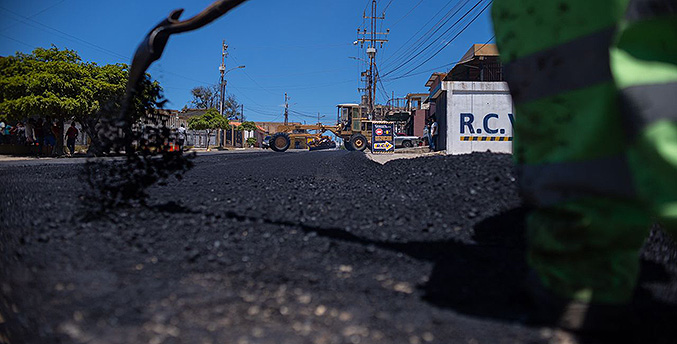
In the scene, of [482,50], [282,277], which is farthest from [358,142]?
[282,277]

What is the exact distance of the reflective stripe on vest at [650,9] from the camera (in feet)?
3.45

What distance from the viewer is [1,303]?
1426 millimetres

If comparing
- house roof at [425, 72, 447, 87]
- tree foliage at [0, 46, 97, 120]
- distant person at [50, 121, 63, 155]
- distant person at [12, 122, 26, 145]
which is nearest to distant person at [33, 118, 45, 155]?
distant person at [50, 121, 63, 155]

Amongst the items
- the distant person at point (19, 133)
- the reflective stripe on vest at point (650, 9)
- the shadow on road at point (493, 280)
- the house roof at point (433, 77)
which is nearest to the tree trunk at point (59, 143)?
the distant person at point (19, 133)

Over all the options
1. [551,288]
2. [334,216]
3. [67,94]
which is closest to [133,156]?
[334,216]

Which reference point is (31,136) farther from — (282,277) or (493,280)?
(493,280)

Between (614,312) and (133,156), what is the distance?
2.78m

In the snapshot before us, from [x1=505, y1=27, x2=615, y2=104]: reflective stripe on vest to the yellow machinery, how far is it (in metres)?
25.5

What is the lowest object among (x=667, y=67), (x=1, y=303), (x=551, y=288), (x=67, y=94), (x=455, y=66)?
(x=1, y=303)

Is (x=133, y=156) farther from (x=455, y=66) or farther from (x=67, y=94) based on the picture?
(x=455, y=66)

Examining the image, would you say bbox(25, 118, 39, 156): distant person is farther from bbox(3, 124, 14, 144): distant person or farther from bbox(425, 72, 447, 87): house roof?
bbox(425, 72, 447, 87): house roof

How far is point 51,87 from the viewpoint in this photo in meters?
16.1

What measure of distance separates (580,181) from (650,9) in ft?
1.37

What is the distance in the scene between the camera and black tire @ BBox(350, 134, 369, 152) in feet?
88.1
